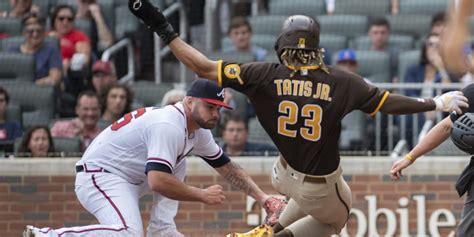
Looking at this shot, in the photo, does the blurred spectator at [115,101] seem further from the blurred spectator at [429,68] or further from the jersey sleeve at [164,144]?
the jersey sleeve at [164,144]

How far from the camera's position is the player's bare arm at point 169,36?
293 inches

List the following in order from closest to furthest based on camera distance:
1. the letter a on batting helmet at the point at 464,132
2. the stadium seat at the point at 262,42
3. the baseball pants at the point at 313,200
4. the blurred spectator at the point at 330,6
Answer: the letter a on batting helmet at the point at 464,132
the baseball pants at the point at 313,200
the stadium seat at the point at 262,42
the blurred spectator at the point at 330,6

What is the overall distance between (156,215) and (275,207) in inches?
35.4

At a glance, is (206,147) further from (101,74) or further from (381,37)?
(381,37)

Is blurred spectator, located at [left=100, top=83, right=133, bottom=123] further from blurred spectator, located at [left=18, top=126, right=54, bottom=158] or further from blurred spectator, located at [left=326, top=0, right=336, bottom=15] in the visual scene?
blurred spectator, located at [left=326, top=0, right=336, bottom=15]

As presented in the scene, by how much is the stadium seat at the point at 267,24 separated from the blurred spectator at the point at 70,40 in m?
1.87

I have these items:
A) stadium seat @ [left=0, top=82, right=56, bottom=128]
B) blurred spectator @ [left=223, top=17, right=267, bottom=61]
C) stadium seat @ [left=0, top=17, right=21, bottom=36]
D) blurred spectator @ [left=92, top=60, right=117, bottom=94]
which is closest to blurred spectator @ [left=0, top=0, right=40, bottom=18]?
stadium seat @ [left=0, top=17, right=21, bottom=36]

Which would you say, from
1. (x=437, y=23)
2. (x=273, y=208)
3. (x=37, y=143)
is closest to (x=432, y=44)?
(x=437, y=23)

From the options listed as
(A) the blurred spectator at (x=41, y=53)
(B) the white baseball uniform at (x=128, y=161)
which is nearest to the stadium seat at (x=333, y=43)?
(A) the blurred spectator at (x=41, y=53)

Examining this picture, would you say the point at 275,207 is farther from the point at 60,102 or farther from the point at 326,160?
the point at 60,102

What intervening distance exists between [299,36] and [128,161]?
1.47 metres

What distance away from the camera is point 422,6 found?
44.9 feet

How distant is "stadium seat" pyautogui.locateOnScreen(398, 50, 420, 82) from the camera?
12.2 meters

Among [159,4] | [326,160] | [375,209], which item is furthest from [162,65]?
[326,160]
